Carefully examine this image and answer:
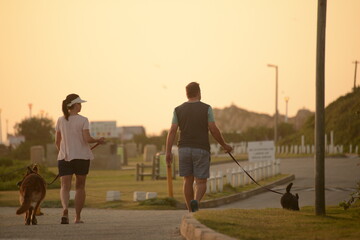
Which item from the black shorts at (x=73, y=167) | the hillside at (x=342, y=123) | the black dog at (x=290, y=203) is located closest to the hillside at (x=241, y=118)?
the hillside at (x=342, y=123)

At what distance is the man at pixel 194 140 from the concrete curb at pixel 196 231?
0.78m

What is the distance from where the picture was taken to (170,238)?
37.0 ft

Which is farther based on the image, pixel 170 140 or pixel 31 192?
pixel 31 192

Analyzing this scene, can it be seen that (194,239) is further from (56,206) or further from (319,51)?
(56,206)

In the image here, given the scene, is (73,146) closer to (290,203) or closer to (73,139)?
(73,139)

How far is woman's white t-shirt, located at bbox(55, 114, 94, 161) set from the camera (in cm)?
1341

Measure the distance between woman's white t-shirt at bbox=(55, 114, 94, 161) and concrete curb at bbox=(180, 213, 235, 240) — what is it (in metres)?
2.27

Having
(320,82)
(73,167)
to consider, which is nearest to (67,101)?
(73,167)

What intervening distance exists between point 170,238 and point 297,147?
6366cm

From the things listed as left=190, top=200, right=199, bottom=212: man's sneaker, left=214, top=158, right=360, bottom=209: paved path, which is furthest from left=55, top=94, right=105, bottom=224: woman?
left=214, top=158, right=360, bottom=209: paved path

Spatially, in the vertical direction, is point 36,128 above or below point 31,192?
above

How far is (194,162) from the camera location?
12.6 m

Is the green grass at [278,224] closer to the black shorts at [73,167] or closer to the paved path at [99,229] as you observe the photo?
the paved path at [99,229]

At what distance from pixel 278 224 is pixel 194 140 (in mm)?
2007
